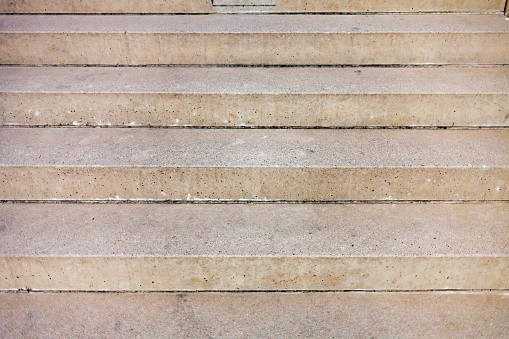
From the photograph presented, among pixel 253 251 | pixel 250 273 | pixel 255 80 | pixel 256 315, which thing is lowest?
pixel 256 315

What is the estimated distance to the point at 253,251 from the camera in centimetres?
202

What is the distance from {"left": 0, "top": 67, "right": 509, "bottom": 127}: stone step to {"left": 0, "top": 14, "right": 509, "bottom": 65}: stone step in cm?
25

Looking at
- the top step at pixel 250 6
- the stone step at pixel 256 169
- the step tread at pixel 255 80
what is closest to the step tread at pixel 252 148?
the stone step at pixel 256 169


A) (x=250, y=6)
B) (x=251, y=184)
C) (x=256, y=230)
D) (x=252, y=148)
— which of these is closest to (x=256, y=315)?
(x=256, y=230)

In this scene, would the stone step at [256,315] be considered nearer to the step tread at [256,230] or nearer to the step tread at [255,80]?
the step tread at [256,230]

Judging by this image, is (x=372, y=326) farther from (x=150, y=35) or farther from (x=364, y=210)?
(x=150, y=35)

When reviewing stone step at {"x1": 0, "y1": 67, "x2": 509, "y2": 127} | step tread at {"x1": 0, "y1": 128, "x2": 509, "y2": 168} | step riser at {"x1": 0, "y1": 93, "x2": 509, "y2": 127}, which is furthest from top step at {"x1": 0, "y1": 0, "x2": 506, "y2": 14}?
step tread at {"x1": 0, "y1": 128, "x2": 509, "y2": 168}

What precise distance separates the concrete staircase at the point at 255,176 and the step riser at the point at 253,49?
13 millimetres

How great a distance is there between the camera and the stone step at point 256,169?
2225 millimetres

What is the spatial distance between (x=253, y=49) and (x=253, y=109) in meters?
0.53

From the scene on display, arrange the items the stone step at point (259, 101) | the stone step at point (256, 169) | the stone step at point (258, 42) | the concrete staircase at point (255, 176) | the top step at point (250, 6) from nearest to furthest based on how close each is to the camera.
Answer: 1. the concrete staircase at point (255, 176)
2. the stone step at point (256, 169)
3. the stone step at point (259, 101)
4. the stone step at point (258, 42)
5. the top step at point (250, 6)

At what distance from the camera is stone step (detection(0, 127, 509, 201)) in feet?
7.30

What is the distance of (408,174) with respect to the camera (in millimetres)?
2229

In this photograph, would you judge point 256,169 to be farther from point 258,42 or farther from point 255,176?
point 258,42
